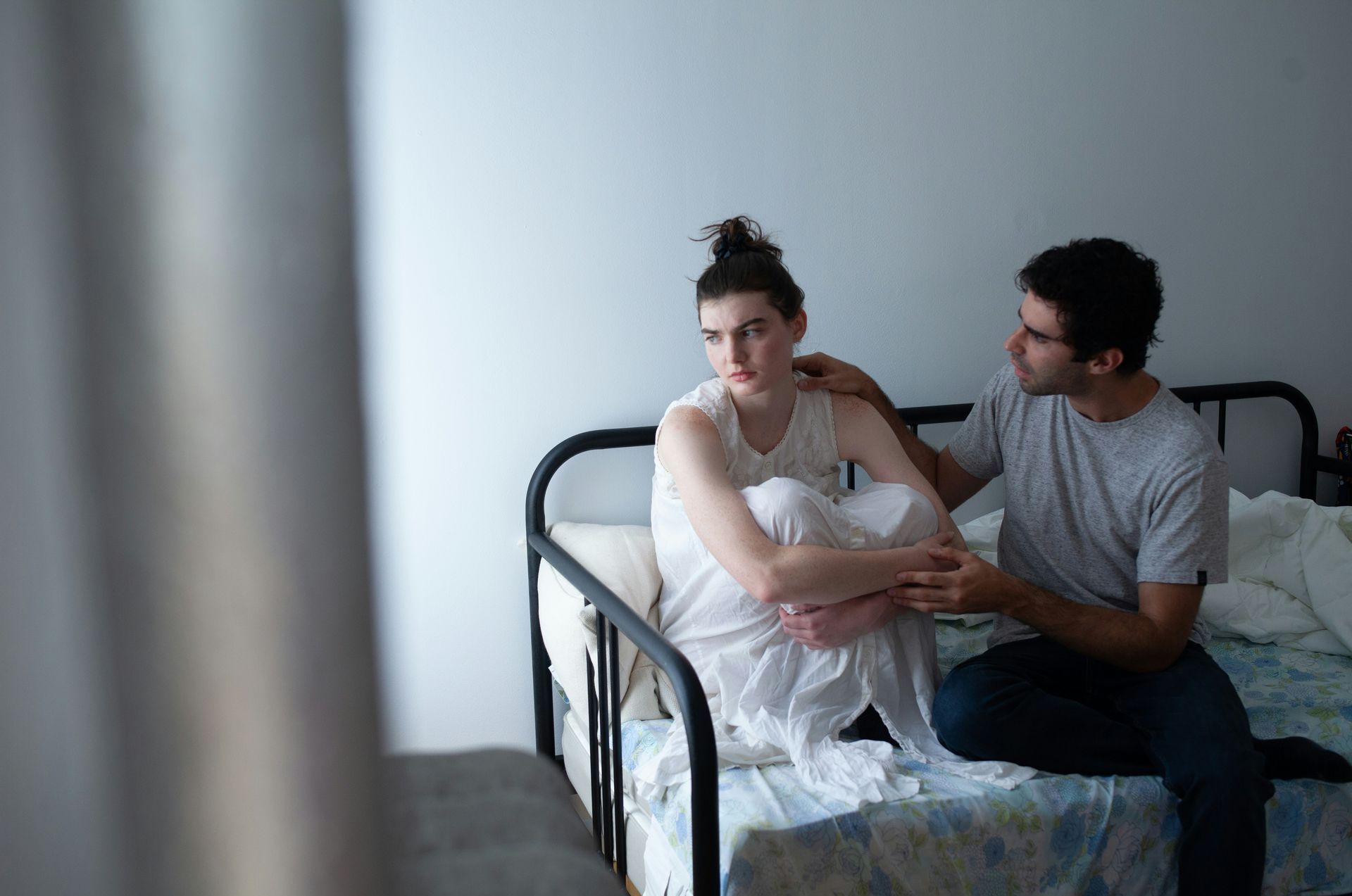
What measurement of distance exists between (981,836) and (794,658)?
0.36 metres

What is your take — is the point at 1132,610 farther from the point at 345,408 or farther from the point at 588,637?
the point at 345,408

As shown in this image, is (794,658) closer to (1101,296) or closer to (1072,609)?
(1072,609)

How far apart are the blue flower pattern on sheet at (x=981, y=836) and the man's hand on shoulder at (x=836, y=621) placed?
20cm

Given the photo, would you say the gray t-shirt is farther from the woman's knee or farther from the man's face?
the woman's knee

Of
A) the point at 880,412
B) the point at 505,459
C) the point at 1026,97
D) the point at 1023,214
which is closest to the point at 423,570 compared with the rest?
the point at 505,459

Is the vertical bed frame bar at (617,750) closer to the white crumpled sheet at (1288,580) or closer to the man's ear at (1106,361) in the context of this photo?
the man's ear at (1106,361)

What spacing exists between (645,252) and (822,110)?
51cm

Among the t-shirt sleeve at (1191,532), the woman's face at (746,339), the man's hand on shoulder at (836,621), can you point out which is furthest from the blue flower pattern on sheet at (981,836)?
the woman's face at (746,339)

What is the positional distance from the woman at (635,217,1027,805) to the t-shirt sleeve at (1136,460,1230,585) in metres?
0.31

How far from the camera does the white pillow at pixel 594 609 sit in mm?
1709

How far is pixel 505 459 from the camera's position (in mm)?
2074

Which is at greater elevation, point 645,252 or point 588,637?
point 645,252

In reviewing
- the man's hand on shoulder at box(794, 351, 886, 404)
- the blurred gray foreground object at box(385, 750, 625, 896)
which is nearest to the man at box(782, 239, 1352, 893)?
the man's hand on shoulder at box(794, 351, 886, 404)

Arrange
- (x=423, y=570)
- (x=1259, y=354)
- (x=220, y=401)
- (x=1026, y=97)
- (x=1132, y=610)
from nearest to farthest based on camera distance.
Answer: (x=220, y=401)
(x=1132, y=610)
(x=423, y=570)
(x=1026, y=97)
(x=1259, y=354)
